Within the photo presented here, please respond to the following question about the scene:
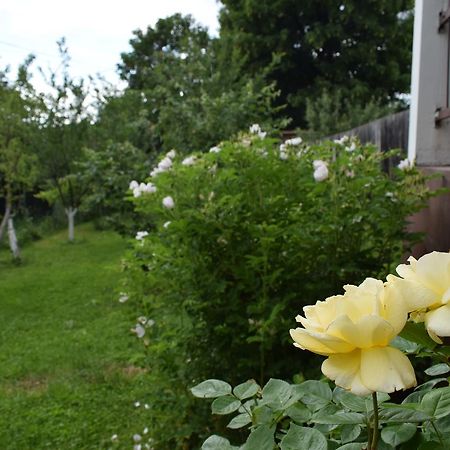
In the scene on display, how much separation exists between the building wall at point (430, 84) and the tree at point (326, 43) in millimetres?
12771

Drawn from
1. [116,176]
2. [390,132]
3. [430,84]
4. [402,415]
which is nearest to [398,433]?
[402,415]

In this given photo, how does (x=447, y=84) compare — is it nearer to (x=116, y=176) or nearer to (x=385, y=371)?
(x=385, y=371)

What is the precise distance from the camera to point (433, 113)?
2.41 meters

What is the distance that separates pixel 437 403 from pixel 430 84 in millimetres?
2100

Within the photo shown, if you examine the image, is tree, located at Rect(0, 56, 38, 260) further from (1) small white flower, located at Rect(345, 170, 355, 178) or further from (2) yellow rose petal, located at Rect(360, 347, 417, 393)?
(2) yellow rose petal, located at Rect(360, 347, 417, 393)

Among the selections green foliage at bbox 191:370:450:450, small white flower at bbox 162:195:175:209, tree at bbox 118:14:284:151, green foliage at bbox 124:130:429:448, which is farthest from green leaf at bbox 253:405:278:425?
tree at bbox 118:14:284:151

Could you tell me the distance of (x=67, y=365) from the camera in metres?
4.63

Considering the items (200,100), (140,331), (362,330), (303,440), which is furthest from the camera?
(200,100)

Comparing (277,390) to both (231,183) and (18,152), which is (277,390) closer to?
(231,183)

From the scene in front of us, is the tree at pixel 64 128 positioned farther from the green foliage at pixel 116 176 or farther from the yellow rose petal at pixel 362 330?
the yellow rose petal at pixel 362 330

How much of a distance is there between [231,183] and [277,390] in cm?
163

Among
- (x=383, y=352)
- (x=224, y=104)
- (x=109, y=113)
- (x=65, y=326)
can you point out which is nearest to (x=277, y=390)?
(x=383, y=352)

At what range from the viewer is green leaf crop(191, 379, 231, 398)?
2.36 ft

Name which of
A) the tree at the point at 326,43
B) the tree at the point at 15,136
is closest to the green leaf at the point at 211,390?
the tree at the point at 15,136
